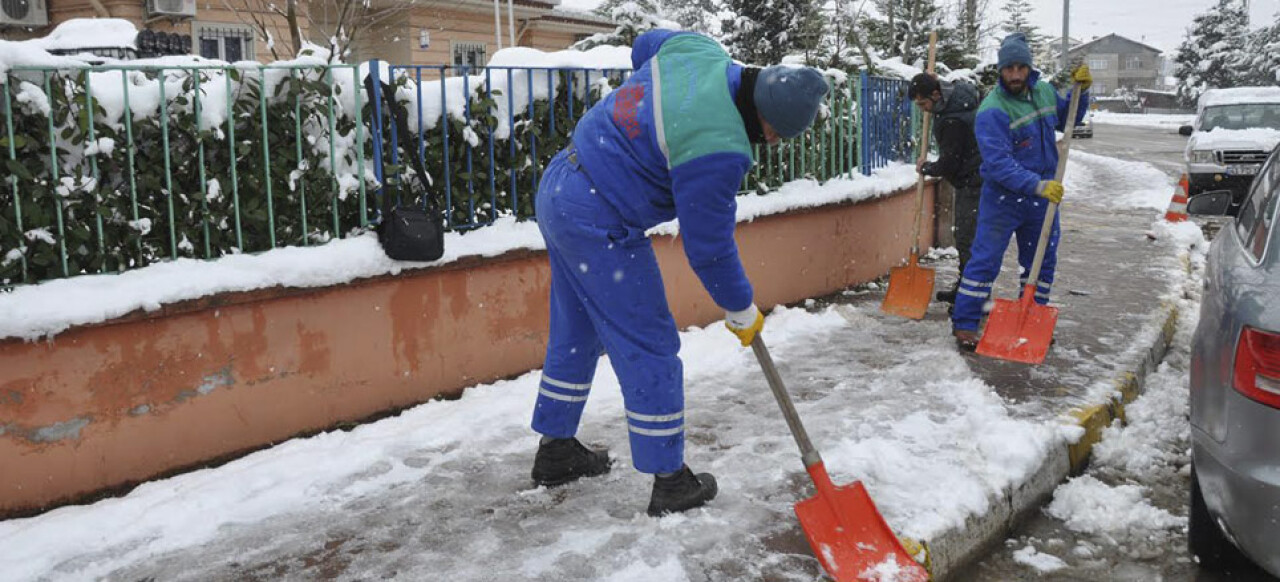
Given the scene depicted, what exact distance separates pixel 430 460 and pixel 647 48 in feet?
6.43

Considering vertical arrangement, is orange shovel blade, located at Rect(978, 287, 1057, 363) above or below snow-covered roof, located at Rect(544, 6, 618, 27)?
below

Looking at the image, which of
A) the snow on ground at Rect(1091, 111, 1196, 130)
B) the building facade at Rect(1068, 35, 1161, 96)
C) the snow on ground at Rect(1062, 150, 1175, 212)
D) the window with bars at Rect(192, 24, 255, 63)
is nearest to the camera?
the window with bars at Rect(192, 24, 255, 63)

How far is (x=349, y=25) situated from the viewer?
8977mm

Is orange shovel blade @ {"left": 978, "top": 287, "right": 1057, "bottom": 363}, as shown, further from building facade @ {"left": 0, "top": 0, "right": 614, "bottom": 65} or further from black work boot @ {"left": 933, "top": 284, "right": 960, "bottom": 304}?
building facade @ {"left": 0, "top": 0, "right": 614, "bottom": 65}

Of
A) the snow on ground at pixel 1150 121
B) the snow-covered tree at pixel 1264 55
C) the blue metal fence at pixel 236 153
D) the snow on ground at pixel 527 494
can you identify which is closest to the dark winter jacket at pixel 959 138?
the snow on ground at pixel 527 494

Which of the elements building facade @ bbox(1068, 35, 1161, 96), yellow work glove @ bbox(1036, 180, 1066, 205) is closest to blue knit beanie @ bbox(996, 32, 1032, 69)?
yellow work glove @ bbox(1036, 180, 1066, 205)

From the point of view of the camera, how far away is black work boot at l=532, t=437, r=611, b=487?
3.82 metres

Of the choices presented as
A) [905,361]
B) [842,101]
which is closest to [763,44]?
[842,101]

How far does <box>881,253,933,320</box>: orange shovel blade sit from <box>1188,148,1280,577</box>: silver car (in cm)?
343

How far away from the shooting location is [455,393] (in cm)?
494

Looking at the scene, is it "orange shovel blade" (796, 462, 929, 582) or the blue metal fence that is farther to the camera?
the blue metal fence

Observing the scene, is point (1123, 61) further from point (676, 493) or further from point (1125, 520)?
point (676, 493)

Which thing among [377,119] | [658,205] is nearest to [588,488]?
[658,205]

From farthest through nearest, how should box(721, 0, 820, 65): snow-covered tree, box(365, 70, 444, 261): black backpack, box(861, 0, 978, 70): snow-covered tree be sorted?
box(721, 0, 820, 65): snow-covered tree < box(861, 0, 978, 70): snow-covered tree < box(365, 70, 444, 261): black backpack
